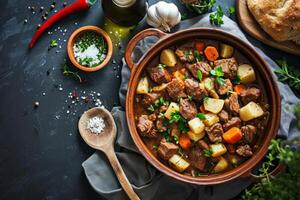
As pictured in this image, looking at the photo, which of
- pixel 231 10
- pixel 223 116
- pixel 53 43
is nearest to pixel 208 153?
pixel 223 116

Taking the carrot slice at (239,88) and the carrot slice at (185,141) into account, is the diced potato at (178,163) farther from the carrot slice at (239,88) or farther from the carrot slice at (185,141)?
the carrot slice at (239,88)

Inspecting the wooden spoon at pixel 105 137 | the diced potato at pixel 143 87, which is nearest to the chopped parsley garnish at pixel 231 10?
the diced potato at pixel 143 87

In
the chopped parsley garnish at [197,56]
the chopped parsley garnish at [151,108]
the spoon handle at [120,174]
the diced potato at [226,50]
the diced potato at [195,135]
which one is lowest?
the spoon handle at [120,174]

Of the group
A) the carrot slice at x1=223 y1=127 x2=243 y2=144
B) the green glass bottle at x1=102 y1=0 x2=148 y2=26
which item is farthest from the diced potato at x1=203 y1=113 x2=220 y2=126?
the green glass bottle at x1=102 y1=0 x2=148 y2=26

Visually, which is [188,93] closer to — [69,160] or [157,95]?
[157,95]

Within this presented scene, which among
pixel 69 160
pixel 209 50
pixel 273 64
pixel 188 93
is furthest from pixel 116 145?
pixel 273 64
